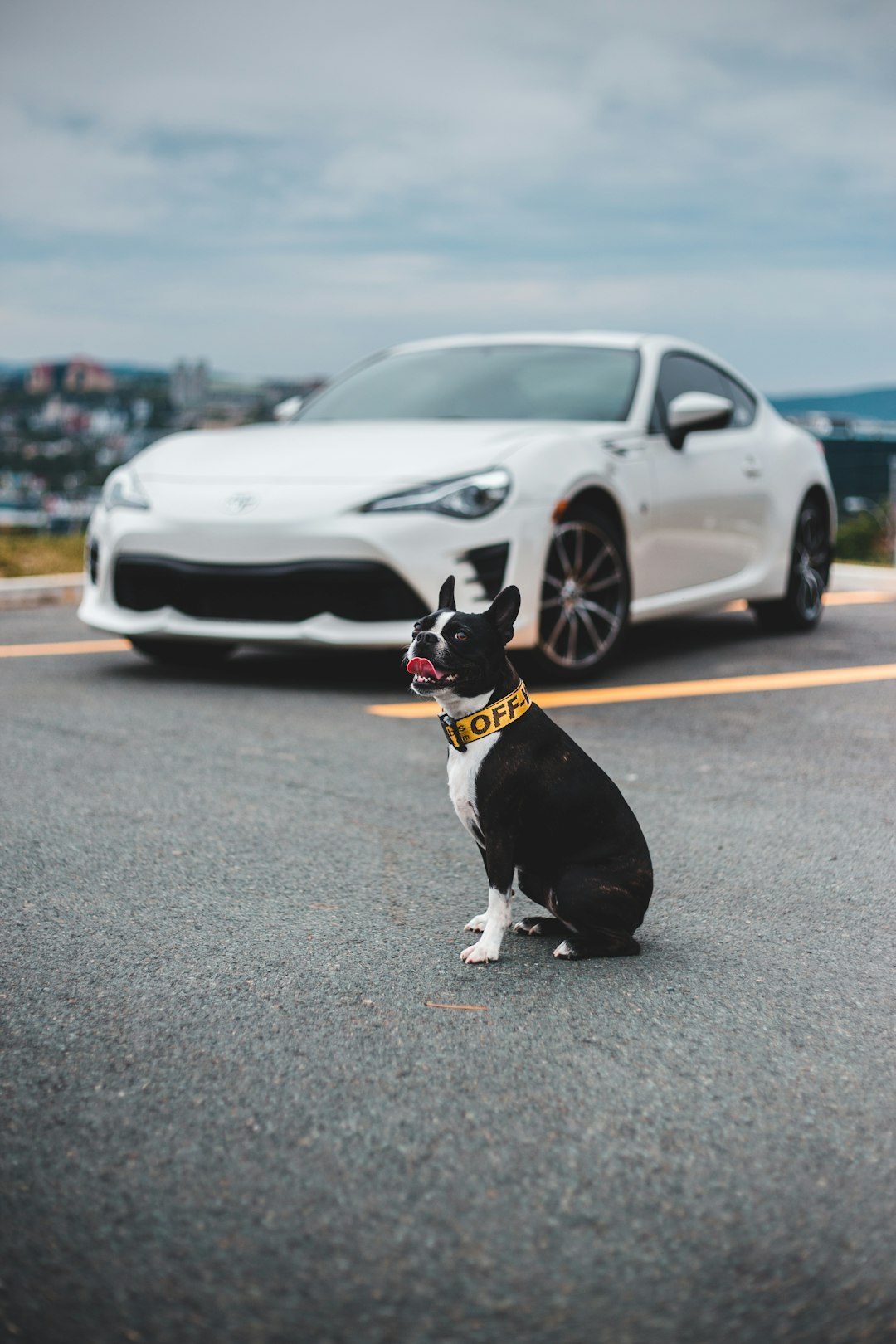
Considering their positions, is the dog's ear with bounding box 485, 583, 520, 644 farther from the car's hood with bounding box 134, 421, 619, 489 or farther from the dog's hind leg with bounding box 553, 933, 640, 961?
the car's hood with bounding box 134, 421, 619, 489

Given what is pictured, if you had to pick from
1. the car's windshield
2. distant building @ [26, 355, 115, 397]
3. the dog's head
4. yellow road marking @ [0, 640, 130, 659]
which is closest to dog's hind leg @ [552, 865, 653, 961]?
the dog's head

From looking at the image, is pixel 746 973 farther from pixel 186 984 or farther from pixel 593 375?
pixel 593 375

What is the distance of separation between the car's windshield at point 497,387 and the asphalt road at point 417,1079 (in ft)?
9.51

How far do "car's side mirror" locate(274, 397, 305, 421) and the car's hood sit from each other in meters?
0.67

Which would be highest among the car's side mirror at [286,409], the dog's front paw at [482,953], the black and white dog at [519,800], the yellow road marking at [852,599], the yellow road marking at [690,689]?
the car's side mirror at [286,409]

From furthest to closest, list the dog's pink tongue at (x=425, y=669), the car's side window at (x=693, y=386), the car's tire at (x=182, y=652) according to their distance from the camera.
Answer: the car's side window at (x=693, y=386)
the car's tire at (x=182, y=652)
the dog's pink tongue at (x=425, y=669)

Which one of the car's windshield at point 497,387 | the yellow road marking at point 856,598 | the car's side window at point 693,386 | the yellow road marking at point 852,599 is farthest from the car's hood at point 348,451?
the yellow road marking at point 856,598

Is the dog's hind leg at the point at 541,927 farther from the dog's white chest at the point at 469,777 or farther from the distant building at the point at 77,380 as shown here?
the distant building at the point at 77,380

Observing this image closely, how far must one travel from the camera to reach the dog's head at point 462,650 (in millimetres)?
3010

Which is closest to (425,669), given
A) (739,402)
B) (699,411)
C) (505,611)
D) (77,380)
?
(505,611)

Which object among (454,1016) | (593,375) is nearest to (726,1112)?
(454,1016)

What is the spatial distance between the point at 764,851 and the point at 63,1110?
228cm

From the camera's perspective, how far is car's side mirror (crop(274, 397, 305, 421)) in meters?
7.96

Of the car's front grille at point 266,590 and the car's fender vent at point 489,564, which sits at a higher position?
the car's fender vent at point 489,564
